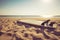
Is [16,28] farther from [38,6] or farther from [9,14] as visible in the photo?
[38,6]

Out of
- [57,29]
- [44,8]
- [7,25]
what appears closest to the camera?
[57,29]

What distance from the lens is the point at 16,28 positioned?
140 cm

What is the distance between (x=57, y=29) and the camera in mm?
1344

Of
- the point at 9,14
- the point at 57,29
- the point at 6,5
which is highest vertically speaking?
the point at 6,5

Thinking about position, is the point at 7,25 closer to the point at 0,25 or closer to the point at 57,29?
the point at 0,25

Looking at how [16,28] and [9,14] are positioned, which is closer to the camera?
[16,28]

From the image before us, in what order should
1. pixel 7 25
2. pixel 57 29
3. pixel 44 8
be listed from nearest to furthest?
pixel 57 29
pixel 7 25
pixel 44 8

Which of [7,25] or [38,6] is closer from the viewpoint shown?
[7,25]

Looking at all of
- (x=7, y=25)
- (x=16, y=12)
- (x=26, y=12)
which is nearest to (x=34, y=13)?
(x=26, y=12)

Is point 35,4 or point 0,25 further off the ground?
point 35,4

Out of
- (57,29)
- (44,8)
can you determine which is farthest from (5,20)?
(57,29)

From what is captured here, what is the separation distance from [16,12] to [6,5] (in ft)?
0.53

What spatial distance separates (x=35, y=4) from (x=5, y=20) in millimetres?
412

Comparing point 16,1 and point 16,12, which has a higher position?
point 16,1
